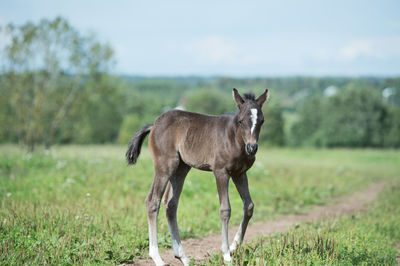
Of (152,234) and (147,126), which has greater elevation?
(147,126)

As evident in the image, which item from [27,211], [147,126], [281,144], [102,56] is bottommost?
[281,144]

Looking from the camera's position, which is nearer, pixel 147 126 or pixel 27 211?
pixel 147 126

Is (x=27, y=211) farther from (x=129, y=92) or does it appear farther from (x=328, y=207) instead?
(x=129, y=92)

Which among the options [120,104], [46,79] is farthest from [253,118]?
[120,104]

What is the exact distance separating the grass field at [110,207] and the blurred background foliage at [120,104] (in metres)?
10.0

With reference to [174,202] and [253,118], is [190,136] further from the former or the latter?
[253,118]

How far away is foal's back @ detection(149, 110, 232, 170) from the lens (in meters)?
6.00

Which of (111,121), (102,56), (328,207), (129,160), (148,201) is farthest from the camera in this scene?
(111,121)

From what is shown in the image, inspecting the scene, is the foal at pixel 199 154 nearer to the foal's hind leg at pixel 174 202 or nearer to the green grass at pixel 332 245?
the foal's hind leg at pixel 174 202

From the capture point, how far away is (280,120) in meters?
68.9

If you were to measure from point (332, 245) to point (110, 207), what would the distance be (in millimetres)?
5261

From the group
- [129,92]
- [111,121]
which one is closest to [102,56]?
[111,121]

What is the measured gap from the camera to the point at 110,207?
9570 millimetres

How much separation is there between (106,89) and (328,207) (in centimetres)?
1787
